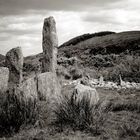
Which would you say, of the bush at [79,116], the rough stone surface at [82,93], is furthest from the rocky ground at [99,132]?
the rough stone surface at [82,93]

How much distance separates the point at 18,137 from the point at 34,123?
0.77 meters

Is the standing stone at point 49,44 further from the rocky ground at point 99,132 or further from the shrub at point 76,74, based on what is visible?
the rocky ground at point 99,132

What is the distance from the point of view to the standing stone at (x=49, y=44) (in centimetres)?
1473

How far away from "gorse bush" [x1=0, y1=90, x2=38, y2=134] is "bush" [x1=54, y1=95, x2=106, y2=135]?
61cm

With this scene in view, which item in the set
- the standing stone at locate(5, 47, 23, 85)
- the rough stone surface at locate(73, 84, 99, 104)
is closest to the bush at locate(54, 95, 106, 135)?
the rough stone surface at locate(73, 84, 99, 104)

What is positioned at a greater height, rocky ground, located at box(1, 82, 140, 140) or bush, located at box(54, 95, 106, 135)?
bush, located at box(54, 95, 106, 135)

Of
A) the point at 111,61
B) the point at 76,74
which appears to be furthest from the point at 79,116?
the point at 111,61

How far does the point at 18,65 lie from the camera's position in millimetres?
12383

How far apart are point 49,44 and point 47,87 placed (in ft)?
15.6

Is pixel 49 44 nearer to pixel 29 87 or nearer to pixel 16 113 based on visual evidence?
pixel 29 87

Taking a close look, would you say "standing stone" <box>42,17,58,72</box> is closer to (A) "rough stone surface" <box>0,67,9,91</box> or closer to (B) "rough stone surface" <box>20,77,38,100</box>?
(A) "rough stone surface" <box>0,67,9,91</box>

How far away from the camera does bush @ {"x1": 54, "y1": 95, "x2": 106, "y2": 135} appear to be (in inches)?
267

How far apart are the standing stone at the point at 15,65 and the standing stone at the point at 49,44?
2.51m

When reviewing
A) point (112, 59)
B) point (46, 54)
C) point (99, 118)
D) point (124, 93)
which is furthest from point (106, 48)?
point (99, 118)
